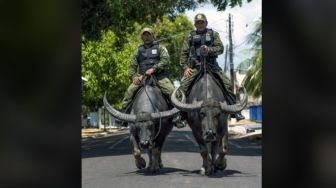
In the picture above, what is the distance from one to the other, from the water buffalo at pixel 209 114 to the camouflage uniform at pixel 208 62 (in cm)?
13

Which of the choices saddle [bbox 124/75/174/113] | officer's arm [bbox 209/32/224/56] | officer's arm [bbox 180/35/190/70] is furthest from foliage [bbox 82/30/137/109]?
officer's arm [bbox 209/32/224/56]

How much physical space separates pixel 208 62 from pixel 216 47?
1.01 feet

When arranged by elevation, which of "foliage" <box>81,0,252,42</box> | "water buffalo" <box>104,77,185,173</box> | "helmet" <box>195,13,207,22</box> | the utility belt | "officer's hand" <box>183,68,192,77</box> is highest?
"foliage" <box>81,0,252,42</box>

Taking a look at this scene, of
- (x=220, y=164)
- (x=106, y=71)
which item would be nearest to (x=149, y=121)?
(x=220, y=164)

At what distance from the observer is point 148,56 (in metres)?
8.38

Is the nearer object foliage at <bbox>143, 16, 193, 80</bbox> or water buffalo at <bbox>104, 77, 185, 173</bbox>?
water buffalo at <bbox>104, 77, 185, 173</bbox>

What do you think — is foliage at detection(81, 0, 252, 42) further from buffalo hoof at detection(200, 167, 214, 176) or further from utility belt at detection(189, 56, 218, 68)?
buffalo hoof at detection(200, 167, 214, 176)

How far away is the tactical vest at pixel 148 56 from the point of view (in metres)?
Answer: 8.35

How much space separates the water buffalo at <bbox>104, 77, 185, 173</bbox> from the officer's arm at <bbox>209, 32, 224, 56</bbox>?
40.3 inches

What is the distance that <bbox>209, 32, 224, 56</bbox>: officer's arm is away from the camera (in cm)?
812
